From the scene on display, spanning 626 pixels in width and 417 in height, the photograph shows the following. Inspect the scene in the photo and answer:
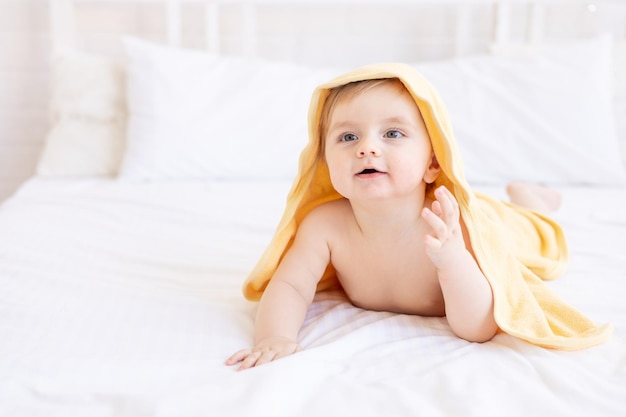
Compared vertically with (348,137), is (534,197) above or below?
below

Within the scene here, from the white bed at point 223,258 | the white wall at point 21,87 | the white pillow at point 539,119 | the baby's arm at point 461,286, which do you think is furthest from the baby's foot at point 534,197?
the white wall at point 21,87

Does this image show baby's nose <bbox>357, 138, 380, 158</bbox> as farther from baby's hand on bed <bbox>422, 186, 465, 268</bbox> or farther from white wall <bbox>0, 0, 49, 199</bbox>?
white wall <bbox>0, 0, 49, 199</bbox>

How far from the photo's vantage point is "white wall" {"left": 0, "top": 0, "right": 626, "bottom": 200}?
2.32 meters

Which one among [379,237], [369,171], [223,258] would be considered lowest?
[223,258]

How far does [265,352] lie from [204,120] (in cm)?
112

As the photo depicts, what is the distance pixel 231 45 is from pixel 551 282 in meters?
1.54

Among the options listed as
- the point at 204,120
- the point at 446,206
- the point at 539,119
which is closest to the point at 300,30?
the point at 204,120

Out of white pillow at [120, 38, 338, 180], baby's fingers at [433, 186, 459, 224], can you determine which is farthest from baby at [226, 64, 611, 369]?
white pillow at [120, 38, 338, 180]

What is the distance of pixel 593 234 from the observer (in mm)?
1406

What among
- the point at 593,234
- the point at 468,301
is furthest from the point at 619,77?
the point at 468,301

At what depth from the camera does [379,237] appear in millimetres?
1009

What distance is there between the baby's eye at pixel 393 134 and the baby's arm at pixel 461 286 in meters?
0.12

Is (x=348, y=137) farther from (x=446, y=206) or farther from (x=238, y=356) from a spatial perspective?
(x=238, y=356)

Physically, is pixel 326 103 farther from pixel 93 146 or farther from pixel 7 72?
pixel 7 72
